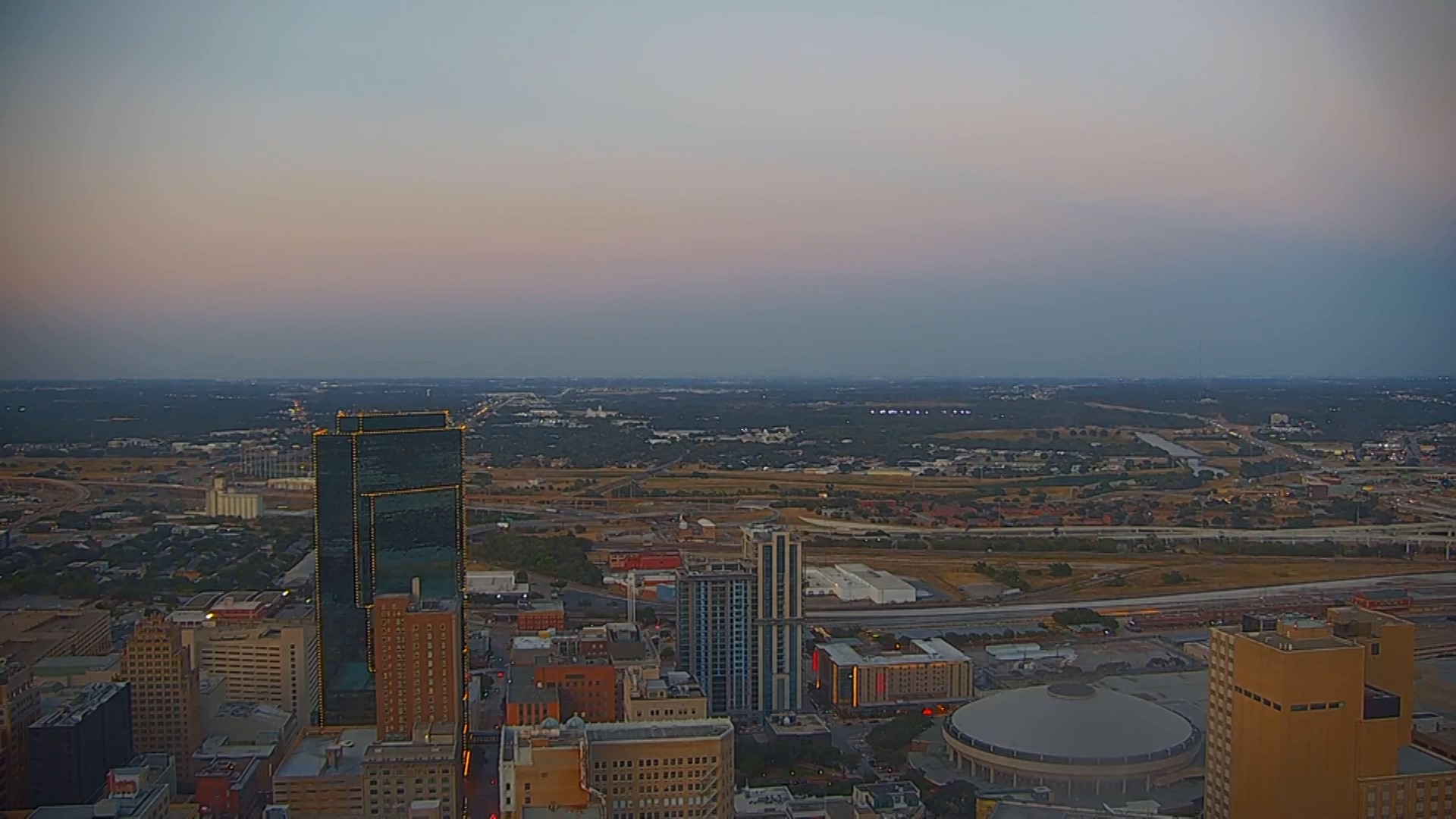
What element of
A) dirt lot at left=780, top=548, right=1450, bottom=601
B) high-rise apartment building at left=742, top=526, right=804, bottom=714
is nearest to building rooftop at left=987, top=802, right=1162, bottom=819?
high-rise apartment building at left=742, top=526, right=804, bottom=714

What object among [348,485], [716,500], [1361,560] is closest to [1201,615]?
[1361,560]

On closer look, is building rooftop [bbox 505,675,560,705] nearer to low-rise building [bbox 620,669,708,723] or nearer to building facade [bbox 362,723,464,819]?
low-rise building [bbox 620,669,708,723]

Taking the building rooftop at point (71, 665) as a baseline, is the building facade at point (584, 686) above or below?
below

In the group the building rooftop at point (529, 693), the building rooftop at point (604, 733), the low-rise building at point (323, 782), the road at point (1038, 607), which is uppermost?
the building rooftop at point (604, 733)

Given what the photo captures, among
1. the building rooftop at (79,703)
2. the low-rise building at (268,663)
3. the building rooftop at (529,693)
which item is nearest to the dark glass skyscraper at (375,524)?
the low-rise building at (268,663)

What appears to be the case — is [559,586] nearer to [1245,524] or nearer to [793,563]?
[793,563]

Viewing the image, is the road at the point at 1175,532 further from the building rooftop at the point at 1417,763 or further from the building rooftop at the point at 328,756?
the building rooftop at the point at 328,756

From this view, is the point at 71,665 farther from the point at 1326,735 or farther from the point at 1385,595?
the point at 1385,595
